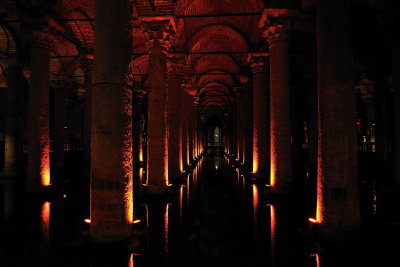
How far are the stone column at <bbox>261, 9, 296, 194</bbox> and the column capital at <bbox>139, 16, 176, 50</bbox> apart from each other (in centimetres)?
325

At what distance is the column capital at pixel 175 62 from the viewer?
490 inches

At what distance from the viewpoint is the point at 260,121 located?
12.4 m

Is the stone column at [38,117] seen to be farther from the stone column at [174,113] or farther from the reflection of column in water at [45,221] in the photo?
the stone column at [174,113]

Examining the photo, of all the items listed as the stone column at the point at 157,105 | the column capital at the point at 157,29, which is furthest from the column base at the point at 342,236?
the column capital at the point at 157,29

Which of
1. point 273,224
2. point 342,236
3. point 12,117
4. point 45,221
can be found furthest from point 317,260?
point 12,117

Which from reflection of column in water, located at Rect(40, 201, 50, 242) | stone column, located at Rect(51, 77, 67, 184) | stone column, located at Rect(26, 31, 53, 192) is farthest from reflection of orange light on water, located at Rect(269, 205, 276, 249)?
stone column, located at Rect(51, 77, 67, 184)

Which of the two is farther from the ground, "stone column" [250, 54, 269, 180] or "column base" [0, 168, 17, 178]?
"stone column" [250, 54, 269, 180]

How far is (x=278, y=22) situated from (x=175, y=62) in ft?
17.4

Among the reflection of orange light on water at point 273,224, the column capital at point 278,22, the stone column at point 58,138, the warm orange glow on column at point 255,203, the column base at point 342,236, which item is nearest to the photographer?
the column base at point 342,236

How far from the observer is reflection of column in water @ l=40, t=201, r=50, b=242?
5312mm

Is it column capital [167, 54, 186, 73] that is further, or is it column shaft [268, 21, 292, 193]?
column capital [167, 54, 186, 73]

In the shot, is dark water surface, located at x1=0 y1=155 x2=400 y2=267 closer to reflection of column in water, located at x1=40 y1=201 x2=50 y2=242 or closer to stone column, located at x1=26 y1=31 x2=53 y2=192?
reflection of column in water, located at x1=40 y1=201 x2=50 y2=242

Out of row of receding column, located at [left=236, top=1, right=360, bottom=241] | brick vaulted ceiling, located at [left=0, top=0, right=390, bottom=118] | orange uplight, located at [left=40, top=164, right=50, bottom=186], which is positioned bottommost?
orange uplight, located at [left=40, top=164, right=50, bottom=186]

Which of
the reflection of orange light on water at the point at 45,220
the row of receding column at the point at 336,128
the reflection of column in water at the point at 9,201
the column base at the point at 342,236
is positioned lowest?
the reflection of orange light on water at the point at 45,220
